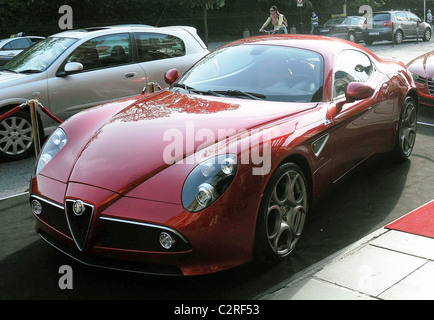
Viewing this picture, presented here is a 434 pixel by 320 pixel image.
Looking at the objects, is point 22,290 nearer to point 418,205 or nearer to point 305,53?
point 305,53

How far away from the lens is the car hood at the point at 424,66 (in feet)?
29.4

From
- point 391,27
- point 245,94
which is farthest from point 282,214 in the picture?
point 391,27

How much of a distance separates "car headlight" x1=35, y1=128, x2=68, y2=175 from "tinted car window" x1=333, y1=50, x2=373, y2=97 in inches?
88.7

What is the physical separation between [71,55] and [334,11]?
135 ft

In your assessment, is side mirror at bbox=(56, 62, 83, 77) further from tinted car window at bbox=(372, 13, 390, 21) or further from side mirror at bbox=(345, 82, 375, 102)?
tinted car window at bbox=(372, 13, 390, 21)

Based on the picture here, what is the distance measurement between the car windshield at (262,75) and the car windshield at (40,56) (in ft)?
9.73

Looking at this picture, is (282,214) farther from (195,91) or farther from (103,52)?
(103,52)

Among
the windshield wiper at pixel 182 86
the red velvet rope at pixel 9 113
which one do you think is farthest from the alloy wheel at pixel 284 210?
the red velvet rope at pixel 9 113

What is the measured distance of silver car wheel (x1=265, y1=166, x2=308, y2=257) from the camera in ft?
12.6

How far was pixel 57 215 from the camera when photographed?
3.65 m

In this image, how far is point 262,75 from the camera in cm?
484

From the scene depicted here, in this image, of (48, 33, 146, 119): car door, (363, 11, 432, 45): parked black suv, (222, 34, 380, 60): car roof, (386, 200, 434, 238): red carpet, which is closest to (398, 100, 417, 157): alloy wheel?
(222, 34, 380, 60): car roof

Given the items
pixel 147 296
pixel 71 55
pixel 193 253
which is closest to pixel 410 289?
pixel 193 253

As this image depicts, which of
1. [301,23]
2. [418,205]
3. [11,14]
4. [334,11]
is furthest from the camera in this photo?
[334,11]
